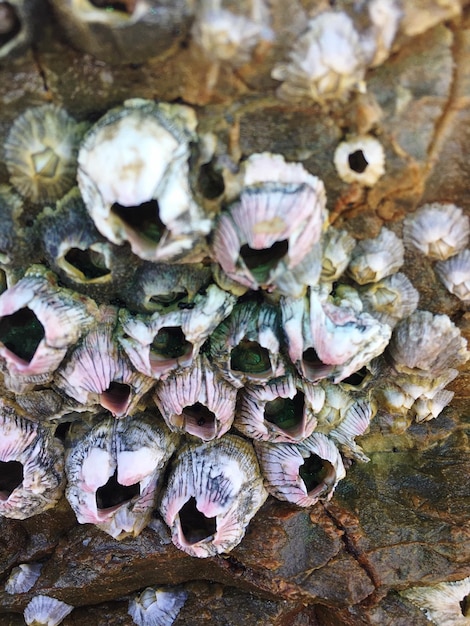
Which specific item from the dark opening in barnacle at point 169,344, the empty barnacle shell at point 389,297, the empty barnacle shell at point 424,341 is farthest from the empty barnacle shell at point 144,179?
the empty barnacle shell at point 424,341

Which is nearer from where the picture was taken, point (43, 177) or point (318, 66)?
point (318, 66)

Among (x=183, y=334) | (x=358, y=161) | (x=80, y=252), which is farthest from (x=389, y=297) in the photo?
(x=80, y=252)

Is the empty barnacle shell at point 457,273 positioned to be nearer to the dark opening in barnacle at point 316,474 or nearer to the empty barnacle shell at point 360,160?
the empty barnacle shell at point 360,160

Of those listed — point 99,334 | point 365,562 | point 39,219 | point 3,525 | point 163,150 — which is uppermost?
point 163,150

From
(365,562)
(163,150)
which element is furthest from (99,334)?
(365,562)

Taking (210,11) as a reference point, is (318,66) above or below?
below

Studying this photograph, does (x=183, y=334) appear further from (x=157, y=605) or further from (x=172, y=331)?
(x=157, y=605)

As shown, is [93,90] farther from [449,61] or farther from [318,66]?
[449,61]
